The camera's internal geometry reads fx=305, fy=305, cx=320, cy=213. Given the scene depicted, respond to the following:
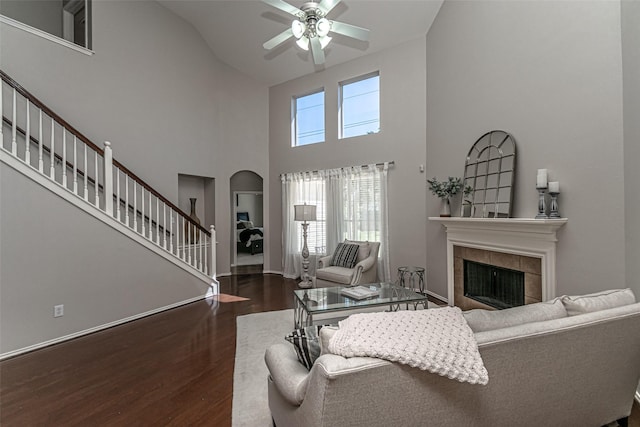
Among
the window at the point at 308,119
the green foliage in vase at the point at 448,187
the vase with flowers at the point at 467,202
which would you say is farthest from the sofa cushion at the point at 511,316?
the window at the point at 308,119

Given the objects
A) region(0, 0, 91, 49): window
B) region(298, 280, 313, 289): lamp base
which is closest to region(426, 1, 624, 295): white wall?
region(298, 280, 313, 289): lamp base

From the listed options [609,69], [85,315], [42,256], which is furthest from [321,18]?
[85,315]

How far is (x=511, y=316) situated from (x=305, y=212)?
4.25 m

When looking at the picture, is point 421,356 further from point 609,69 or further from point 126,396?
point 609,69

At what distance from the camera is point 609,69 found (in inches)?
91.9

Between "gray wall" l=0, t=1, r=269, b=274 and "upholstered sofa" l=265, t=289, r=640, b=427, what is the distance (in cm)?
454

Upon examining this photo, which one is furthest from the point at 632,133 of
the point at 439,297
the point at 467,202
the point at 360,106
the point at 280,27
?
the point at 280,27

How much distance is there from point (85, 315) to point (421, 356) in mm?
3731

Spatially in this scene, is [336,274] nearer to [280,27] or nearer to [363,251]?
[363,251]

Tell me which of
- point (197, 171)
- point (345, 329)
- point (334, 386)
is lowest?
point (334, 386)

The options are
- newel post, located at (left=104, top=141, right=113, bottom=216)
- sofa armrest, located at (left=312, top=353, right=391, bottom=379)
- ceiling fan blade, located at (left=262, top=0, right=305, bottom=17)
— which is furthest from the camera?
newel post, located at (left=104, top=141, right=113, bottom=216)

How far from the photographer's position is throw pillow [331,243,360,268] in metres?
4.88

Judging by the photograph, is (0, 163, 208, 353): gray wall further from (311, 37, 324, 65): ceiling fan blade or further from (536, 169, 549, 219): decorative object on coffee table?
(536, 169, 549, 219): decorative object on coffee table

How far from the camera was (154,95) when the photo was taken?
5.09m
